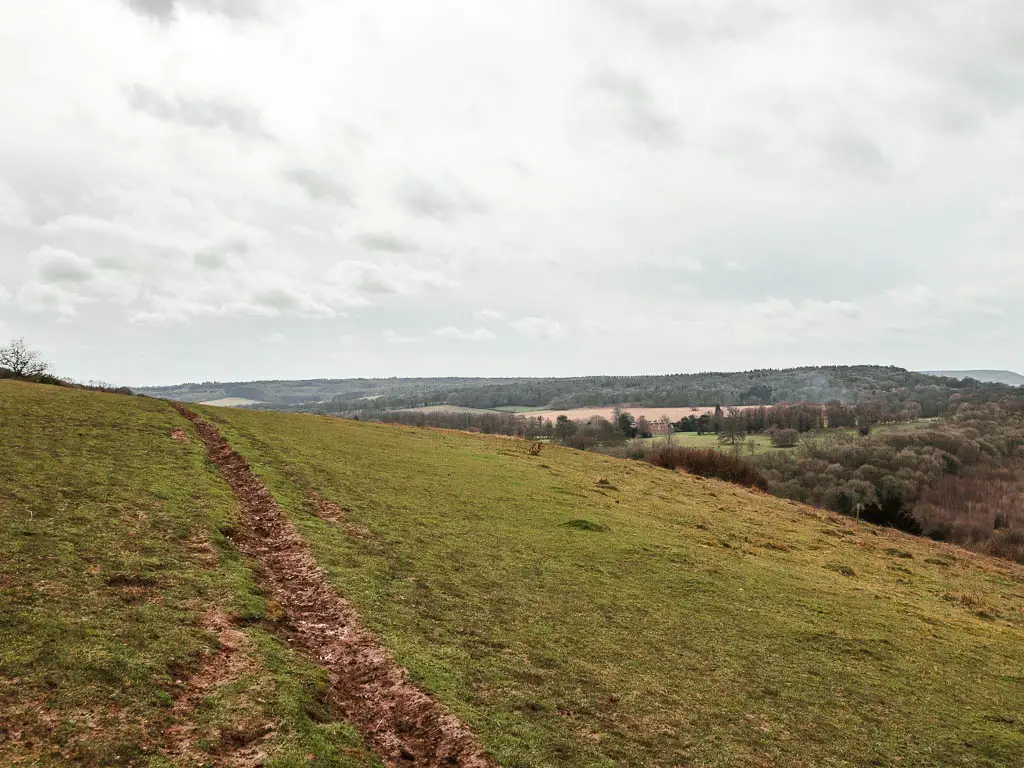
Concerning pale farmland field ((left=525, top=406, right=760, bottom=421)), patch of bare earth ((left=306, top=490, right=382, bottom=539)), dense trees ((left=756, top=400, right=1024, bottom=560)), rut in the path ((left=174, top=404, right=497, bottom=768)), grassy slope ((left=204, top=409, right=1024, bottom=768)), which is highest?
patch of bare earth ((left=306, top=490, right=382, bottom=539))

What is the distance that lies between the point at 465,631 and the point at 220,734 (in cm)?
470

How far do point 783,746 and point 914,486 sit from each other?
262 feet

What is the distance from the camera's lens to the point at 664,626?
1217 cm

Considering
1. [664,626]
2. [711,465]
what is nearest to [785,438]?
[711,465]

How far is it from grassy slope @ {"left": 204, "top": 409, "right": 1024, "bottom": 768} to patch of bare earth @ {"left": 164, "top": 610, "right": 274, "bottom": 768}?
7.66ft

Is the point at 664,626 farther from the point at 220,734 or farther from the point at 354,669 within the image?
the point at 220,734

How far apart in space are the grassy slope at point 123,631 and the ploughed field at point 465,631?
Answer: 0.04 metres

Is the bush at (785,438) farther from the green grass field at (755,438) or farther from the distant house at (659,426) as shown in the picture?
the distant house at (659,426)

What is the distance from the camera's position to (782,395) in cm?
19838

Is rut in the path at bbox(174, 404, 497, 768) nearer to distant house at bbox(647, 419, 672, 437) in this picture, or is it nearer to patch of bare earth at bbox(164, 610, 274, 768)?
patch of bare earth at bbox(164, 610, 274, 768)

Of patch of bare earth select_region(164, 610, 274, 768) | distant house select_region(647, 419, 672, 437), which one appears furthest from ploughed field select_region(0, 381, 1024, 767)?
distant house select_region(647, 419, 672, 437)

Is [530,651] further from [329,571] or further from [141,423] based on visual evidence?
[141,423]

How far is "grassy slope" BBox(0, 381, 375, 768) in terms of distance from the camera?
6.20 meters

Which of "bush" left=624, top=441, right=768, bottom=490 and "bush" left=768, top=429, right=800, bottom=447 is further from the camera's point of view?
"bush" left=768, top=429, right=800, bottom=447
